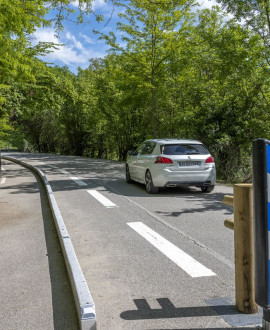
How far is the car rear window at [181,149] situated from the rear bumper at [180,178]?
22.0 inches

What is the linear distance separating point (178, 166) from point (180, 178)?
346 mm

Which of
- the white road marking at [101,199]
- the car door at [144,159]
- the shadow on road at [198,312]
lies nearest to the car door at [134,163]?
the car door at [144,159]

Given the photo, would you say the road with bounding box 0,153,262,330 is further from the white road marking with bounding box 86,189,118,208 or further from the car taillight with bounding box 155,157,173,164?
the car taillight with bounding box 155,157,173,164

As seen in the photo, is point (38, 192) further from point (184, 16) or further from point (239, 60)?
point (184, 16)

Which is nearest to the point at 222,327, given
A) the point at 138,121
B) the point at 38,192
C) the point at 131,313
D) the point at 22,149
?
the point at 131,313

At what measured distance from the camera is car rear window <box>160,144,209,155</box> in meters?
10.2

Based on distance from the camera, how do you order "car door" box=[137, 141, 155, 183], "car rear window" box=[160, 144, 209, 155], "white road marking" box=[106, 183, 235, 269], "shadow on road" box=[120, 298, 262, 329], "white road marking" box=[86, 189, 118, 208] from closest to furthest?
"shadow on road" box=[120, 298, 262, 329] → "white road marking" box=[106, 183, 235, 269] → "white road marking" box=[86, 189, 118, 208] → "car rear window" box=[160, 144, 209, 155] → "car door" box=[137, 141, 155, 183]

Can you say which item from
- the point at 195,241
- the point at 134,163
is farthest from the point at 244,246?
the point at 134,163

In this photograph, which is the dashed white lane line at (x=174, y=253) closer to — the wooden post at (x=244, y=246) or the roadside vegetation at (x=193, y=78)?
the wooden post at (x=244, y=246)

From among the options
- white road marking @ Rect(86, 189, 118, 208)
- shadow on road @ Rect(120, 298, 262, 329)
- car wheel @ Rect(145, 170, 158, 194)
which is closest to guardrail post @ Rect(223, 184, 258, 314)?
shadow on road @ Rect(120, 298, 262, 329)

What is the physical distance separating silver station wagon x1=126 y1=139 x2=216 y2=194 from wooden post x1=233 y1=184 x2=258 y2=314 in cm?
691

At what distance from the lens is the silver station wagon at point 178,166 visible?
10000 millimetres

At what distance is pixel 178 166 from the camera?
1002cm

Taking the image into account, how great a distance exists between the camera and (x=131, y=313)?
318cm
